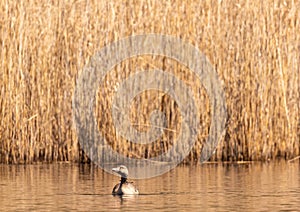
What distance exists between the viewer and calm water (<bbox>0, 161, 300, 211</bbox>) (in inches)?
297

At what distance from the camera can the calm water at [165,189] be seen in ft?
24.8

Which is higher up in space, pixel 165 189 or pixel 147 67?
pixel 147 67

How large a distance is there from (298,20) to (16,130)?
386 cm

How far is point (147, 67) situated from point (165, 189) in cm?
287

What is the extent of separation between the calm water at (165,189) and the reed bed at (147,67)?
42 centimetres

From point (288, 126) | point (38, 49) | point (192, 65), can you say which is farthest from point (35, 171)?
point (288, 126)

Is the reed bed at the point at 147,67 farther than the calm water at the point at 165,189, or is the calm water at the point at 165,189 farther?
the reed bed at the point at 147,67

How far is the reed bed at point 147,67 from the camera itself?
1123 cm

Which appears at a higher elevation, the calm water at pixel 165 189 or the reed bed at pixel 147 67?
the reed bed at pixel 147 67

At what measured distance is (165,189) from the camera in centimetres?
880

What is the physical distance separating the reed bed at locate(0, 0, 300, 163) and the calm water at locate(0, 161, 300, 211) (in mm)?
419

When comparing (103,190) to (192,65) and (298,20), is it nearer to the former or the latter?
(192,65)

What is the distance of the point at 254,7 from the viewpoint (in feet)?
37.9

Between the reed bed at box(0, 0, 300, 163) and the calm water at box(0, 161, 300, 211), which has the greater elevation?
the reed bed at box(0, 0, 300, 163)
